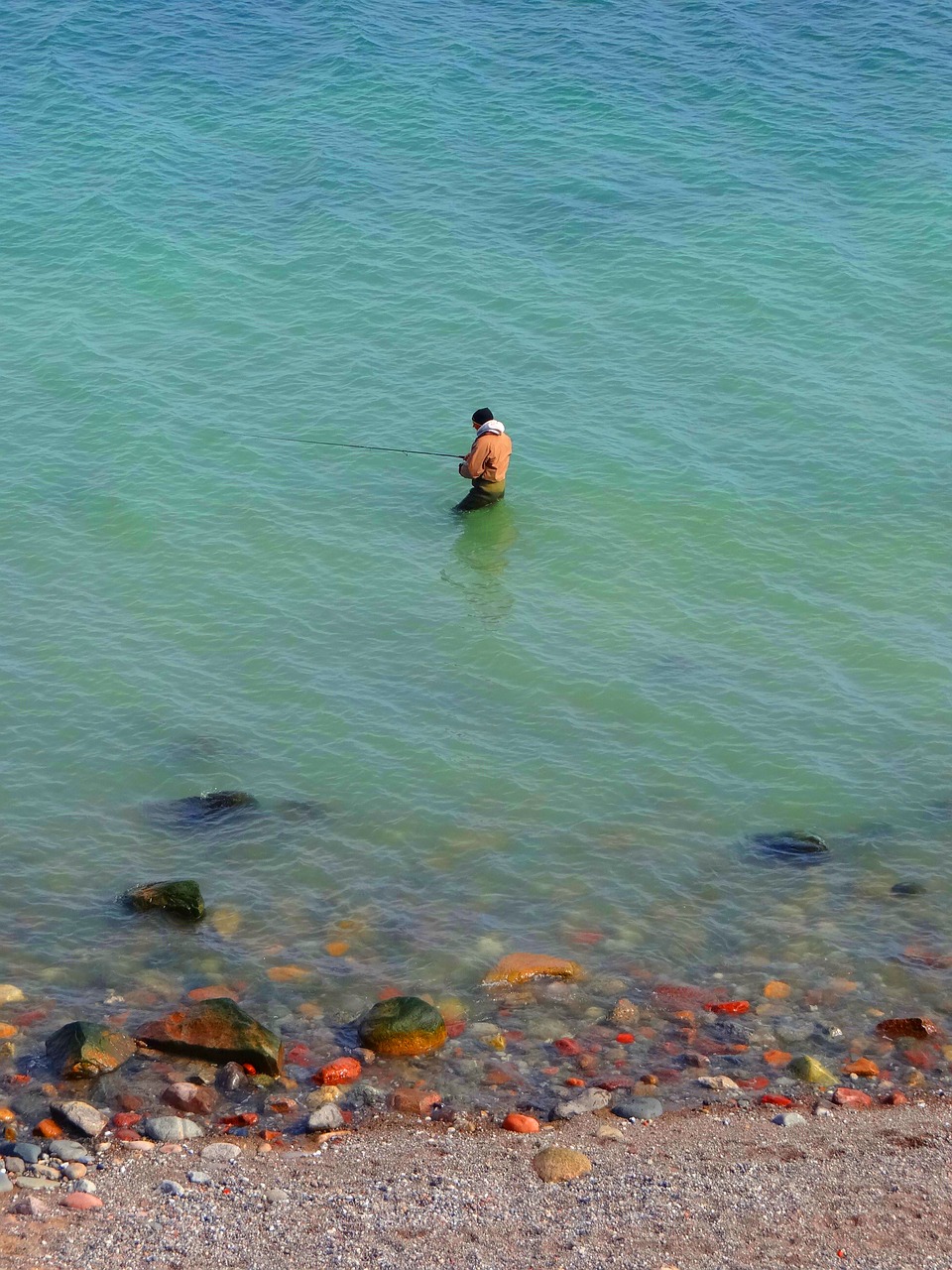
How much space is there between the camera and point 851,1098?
1106 cm

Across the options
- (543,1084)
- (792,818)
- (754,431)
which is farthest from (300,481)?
(543,1084)

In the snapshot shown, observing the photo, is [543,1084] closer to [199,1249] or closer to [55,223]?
[199,1249]

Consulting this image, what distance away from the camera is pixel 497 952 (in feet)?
43.1

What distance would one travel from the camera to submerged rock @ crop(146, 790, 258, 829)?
48.2ft

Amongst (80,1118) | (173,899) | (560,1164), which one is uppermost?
(560,1164)

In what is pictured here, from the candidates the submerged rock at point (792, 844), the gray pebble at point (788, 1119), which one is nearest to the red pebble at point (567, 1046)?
the gray pebble at point (788, 1119)

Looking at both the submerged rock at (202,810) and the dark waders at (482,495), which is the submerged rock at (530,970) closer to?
the submerged rock at (202,810)

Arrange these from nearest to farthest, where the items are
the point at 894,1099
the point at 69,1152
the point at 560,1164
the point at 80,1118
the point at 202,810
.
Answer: the point at 560,1164, the point at 69,1152, the point at 80,1118, the point at 894,1099, the point at 202,810

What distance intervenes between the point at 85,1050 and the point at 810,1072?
18.5ft

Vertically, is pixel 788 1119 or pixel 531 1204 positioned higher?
pixel 531 1204

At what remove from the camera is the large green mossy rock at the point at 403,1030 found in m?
11.7

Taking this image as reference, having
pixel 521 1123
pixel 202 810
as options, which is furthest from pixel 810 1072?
pixel 202 810

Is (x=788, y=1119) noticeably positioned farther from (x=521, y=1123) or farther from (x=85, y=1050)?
(x=85, y=1050)

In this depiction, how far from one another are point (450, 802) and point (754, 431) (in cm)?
1032
